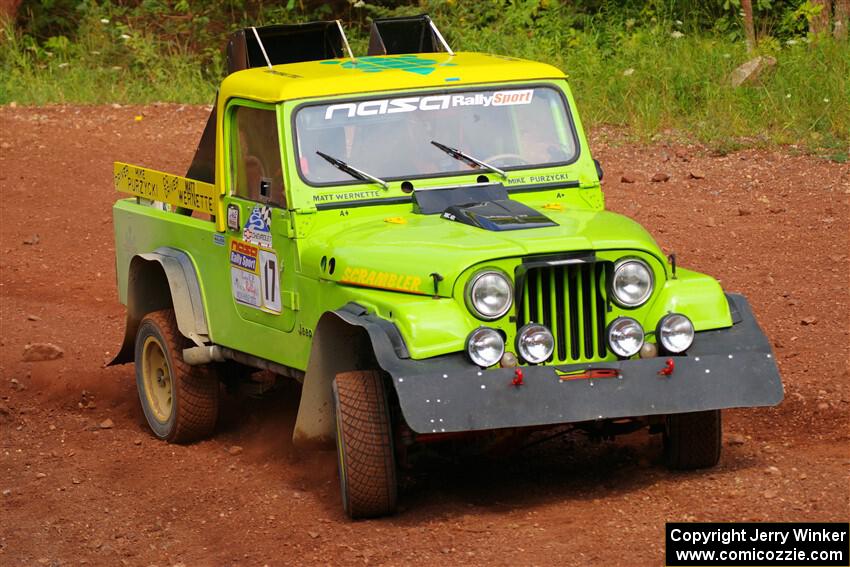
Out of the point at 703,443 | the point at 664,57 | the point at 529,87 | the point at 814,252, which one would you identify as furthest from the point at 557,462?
the point at 664,57

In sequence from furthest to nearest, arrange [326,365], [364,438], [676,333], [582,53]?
1. [582,53]
2. [326,365]
3. [676,333]
4. [364,438]

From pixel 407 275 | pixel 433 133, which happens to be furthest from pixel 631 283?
pixel 433 133

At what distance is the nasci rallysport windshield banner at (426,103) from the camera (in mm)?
6637

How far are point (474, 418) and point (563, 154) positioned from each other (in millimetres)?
1914

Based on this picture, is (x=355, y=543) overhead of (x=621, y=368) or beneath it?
beneath

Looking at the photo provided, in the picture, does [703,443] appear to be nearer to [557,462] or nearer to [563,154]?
[557,462]

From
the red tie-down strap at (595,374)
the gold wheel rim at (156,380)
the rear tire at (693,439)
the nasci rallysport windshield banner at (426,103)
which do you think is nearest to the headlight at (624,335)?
the red tie-down strap at (595,374)

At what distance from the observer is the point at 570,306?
573cm

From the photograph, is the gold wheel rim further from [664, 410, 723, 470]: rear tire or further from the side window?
[664, 410, 723, 470]: rear tire

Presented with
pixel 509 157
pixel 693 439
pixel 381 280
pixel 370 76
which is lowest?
pixel 693 439

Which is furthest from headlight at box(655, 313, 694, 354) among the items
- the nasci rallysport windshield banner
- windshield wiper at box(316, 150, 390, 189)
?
the nasci rallysport windshield banner

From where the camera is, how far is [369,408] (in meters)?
5.61

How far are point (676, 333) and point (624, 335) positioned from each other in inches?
8.0

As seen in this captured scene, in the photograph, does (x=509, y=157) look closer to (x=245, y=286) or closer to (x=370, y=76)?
(x=370, y=76)
